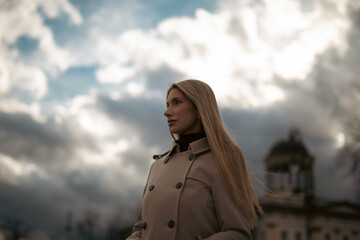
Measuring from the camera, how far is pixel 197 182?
2885mm

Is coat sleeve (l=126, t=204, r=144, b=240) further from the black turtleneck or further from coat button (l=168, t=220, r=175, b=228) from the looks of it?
the black turtleneck

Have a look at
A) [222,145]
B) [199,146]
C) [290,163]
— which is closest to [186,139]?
[199,146]

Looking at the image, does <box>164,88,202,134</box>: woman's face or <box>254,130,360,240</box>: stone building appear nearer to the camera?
<box>164,88,202,134</box>: woman's face

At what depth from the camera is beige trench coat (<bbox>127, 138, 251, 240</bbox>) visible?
107 inches

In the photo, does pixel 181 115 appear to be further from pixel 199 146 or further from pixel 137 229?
pixel 137 229

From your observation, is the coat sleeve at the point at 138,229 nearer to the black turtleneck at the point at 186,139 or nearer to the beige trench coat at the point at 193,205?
the beige trench coat at the point at 193,205

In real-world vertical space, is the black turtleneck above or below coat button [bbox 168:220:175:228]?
above

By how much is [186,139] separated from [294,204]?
45.2 metres

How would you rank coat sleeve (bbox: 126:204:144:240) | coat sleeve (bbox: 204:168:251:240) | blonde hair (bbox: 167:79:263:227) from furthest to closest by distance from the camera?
1. coat sleeve (bbox: 126:204:144:240)
2. blonde hair (bbox: 167:79:263:227)
3. coat sleeve (bbox: 204:168:251:240)

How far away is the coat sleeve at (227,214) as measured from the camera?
268 cm

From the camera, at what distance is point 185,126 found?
3.14 m

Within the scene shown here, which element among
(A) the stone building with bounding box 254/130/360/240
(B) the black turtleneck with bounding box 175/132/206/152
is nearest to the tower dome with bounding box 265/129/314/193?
(A) the stone building with bounding box 254/130/360/240

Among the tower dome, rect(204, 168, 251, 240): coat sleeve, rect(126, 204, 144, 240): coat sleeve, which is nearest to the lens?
rect(204, 168, 251, 240): coat sleeve

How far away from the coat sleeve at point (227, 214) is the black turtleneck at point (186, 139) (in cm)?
Answer: 37
